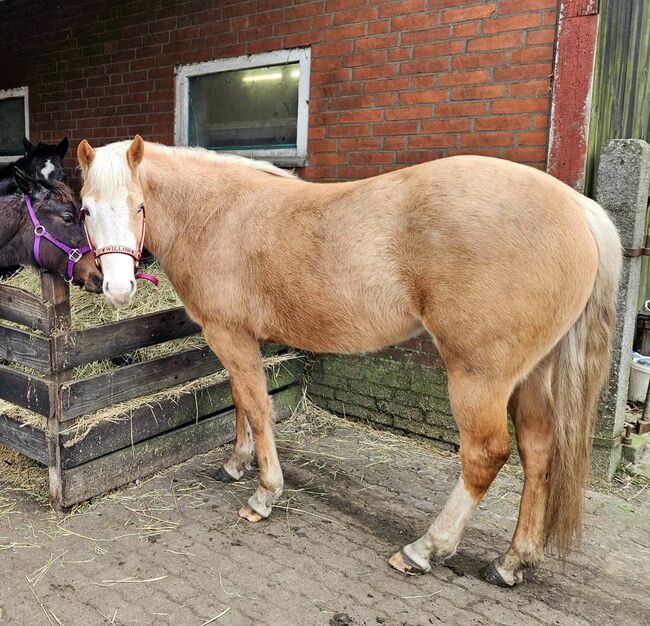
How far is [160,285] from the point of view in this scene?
4.52m

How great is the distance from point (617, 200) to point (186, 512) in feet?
10.2

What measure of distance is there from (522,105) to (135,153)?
2.40 metres

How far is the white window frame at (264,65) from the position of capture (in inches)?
180

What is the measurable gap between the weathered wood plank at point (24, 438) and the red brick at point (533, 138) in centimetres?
337

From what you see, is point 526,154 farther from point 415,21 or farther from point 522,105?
point 415,21

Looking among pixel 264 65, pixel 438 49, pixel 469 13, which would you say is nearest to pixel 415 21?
pixel 438 49

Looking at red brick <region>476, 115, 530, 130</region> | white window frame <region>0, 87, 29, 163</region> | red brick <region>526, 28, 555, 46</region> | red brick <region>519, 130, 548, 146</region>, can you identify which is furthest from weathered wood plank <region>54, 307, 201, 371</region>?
white window frame <region>0, 87, 29, 163</region>

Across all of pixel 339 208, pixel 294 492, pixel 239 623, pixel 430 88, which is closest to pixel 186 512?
pixel 294 492

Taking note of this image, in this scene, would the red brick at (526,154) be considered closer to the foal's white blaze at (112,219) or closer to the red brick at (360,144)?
the red brick at (360,144)

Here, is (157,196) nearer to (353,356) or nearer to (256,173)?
(256,173)

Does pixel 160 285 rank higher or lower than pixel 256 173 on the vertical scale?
lower

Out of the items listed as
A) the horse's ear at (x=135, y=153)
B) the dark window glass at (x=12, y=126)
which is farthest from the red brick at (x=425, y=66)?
the dark window glass at (x=12, y=126)

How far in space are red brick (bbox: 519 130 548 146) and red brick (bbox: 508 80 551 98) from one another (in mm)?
234

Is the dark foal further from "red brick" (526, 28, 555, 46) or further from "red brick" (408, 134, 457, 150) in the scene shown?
"red brick" (526, 28, 555, 46)
